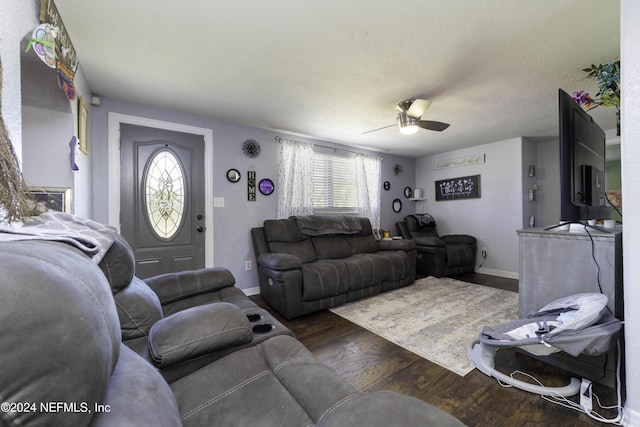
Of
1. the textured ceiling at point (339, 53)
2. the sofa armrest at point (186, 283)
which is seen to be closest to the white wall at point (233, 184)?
the textured ceiling at point (339, 53)

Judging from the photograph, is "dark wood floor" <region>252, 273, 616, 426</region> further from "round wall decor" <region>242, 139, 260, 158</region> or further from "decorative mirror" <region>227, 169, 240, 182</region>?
"round wall decor" <region>242, 139, 260, 158</region>

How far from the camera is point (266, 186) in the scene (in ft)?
11.6

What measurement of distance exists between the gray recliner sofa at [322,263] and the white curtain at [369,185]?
0.60 m

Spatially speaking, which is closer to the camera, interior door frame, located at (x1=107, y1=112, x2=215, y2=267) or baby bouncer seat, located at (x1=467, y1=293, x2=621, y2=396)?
baby bouncer seat, located at (x1=467, y1=293, x2=621, y2=396)

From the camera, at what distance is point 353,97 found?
261 centimetres

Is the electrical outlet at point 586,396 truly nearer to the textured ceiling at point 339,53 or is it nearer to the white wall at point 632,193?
the white wall at point 632,193

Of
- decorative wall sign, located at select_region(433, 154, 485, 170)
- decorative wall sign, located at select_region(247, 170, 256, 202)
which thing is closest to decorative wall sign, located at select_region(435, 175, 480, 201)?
decorative wall sign, located at select_region(433, 154, 485, 170)

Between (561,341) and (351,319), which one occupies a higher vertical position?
(561,341)

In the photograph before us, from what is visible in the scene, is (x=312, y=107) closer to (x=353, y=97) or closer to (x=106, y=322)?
(x=353, y=97)

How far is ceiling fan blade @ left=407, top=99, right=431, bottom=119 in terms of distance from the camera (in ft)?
8.32

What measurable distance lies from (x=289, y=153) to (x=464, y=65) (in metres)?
2.39

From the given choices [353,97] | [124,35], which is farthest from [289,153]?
[124,35]

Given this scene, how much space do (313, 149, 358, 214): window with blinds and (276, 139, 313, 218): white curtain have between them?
18 cm

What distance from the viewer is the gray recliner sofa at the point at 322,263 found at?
2623 millimetres
